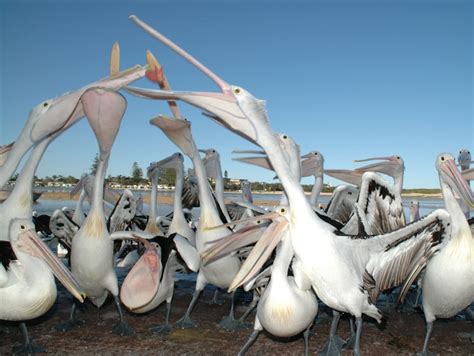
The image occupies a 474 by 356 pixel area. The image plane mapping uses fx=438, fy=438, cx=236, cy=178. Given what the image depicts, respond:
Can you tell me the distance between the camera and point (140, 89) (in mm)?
3230

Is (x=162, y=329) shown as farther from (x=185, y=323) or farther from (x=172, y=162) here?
(x=172, y=162)

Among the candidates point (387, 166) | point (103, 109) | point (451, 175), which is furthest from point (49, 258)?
point (387, 166)

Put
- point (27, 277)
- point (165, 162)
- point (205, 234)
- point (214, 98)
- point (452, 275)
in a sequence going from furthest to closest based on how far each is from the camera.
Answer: point (165, 162) < point (205, 234) < point (452, 275) < point (27, 277) < point (214, 98)

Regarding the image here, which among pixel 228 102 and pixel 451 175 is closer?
pixel 228 102

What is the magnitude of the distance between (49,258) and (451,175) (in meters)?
3.64

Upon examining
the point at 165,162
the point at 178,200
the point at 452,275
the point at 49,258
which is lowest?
the point at 452,275

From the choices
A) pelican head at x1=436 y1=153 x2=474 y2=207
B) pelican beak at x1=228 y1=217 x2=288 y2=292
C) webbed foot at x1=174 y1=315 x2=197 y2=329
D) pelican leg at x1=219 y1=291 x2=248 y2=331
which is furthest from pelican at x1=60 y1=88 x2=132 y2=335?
pelican head at x1=436 y1=153 x2=474 y2=207

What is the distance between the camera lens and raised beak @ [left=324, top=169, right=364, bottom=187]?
6329 mm

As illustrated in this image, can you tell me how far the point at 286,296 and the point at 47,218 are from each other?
3298mm

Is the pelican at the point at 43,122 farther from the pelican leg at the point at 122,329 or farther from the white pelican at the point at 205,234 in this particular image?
the pelican leg at the point at 122,329

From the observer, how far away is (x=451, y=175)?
4109 millimetres

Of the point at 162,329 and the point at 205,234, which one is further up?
the point at 205,234

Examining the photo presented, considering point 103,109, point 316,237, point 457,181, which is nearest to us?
point 316,237

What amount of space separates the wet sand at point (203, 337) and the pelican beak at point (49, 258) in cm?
59
